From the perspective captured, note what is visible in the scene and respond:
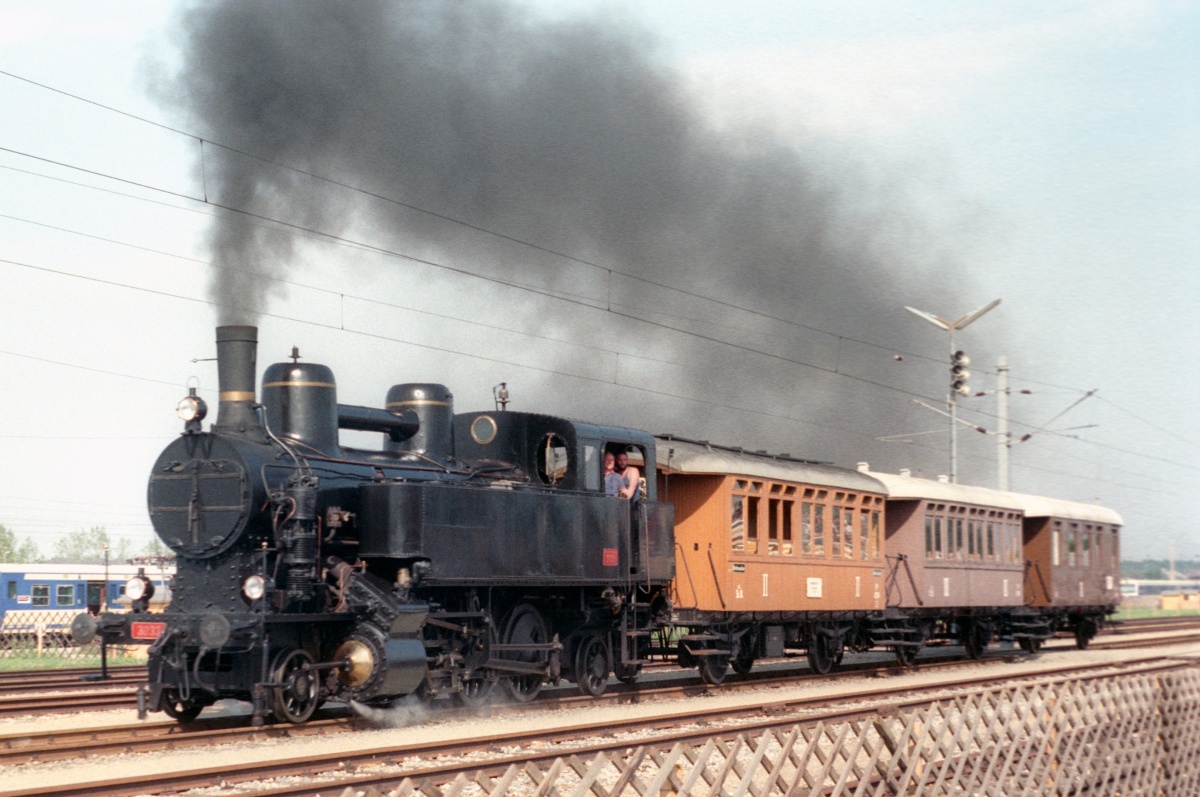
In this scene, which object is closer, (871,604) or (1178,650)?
(871,604)

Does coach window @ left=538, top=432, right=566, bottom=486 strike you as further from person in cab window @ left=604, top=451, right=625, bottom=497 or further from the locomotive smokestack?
the locomotive smokestack

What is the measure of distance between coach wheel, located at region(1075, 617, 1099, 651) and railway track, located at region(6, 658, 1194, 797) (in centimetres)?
1651

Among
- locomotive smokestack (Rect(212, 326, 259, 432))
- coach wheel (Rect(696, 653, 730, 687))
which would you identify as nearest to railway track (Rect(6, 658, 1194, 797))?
coach wheel (Rect(696, 653, 730, 687))

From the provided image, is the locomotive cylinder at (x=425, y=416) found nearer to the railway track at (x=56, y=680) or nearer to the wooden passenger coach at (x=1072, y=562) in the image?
the railway track at (x=56, y=680)

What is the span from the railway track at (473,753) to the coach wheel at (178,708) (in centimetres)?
297

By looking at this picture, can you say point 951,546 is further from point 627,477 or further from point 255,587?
point 255,587

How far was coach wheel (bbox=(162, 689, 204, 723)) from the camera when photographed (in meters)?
13.1

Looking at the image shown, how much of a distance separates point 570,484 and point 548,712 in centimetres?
278

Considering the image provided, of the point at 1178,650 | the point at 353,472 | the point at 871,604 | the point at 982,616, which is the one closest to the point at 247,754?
the point at 353,472

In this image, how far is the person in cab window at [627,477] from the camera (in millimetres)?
16938

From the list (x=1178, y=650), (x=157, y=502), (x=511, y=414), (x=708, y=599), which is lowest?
(x=1178, y=650)

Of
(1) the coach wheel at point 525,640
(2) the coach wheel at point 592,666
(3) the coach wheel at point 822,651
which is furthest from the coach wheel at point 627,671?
(3) the coach wheel at point 822,651

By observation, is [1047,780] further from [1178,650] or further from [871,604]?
[1178,650]

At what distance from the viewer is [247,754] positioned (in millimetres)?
11461
